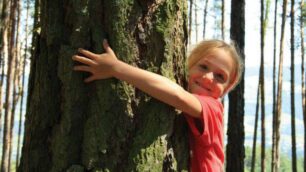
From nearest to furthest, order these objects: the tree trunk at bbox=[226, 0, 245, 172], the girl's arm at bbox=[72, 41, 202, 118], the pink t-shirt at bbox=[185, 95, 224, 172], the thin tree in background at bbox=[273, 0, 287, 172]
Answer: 1. the girl's arm at bbox=[72, 41, 202, 118]
2. the pink t-shirt at bbox=[185, 95, 224, 172]
3. the tree trunk at bbox=[226, 0, 245, 172]
4. the thin tree in background at bbox=[273, 0, 287, 172]

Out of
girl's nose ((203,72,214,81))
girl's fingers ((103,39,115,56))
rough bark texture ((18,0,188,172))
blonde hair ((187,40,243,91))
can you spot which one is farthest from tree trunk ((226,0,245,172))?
girl's fingers ((103,39,115,56))

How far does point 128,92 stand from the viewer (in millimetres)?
1499

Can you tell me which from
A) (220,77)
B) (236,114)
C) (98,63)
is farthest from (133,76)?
(236,114)

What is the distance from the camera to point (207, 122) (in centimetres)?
155

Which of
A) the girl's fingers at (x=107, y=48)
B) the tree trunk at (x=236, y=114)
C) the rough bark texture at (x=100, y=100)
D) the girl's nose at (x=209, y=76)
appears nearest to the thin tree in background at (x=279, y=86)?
the tree trunk at (x=236, y=114)

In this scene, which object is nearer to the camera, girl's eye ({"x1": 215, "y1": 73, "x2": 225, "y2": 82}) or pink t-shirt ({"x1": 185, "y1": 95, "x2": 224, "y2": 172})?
pink t-shirt ({"x1": 185, "y1": 95, "x2": 224, "y2": 172})

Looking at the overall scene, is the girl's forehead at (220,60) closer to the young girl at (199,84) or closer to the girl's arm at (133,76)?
the young girl at (199,84)

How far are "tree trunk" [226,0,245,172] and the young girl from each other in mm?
4655

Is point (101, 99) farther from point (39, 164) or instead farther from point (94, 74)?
point (39, 164)

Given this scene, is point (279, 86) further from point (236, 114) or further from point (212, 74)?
point (212, 74)

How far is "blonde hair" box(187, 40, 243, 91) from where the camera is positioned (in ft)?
5.67

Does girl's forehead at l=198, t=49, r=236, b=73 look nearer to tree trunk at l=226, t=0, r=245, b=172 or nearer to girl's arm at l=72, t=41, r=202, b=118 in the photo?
girl's arm at l=72, t=41, r=202, b=118

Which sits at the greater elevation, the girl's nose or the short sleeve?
the girl's nose

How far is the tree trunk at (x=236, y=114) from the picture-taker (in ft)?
20.8
